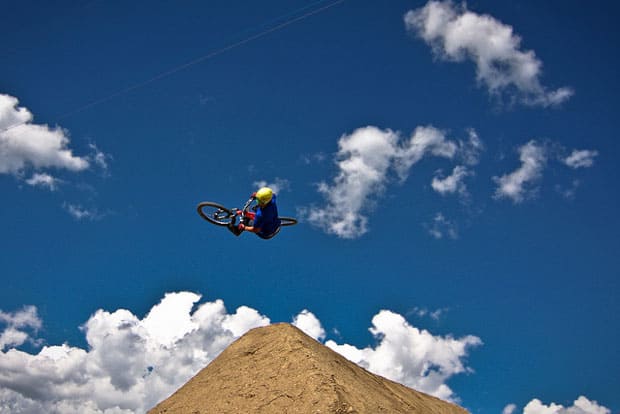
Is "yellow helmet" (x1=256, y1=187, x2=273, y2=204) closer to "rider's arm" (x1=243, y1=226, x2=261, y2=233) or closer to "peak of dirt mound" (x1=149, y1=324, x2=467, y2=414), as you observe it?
"rider's arm" (x1=243, y1=226, x2=261, y2=233)

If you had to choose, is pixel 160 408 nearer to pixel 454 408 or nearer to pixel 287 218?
pixel 287 218

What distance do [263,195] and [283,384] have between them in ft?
26.9

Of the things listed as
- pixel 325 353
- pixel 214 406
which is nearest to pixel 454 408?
pixel 325 353

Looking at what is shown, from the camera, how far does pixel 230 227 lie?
585 inches

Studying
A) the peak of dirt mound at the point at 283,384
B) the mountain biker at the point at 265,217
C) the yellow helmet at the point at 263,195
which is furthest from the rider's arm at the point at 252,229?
the peak of dirt mound at the point at 283,384

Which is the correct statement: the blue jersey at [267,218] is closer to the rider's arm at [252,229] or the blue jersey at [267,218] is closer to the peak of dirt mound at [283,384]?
the rider's arm at [252,229]

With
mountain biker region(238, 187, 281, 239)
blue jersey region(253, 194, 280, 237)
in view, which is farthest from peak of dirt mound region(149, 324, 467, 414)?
blue jersey region(253, 194, 280, 237)

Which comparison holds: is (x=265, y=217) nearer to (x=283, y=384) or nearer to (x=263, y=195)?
(x=263, y=195)

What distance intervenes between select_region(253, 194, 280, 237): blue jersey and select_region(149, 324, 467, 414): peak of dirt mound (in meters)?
6.55

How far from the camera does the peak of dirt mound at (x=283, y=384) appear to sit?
16.7m

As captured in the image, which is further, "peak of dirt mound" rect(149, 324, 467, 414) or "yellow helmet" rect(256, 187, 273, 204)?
"peak of dirt mound" rect(149, 324, 467, 414)

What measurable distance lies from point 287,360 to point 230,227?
7.37m

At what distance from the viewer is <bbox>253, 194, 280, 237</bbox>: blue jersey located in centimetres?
1415

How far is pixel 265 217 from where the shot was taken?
14.2 metres
